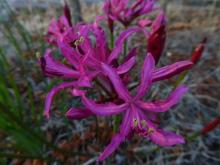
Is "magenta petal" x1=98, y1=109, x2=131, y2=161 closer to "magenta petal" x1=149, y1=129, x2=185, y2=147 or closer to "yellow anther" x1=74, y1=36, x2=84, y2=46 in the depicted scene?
"magenta petal" x1=149, y1=129, x2=185, y2=147

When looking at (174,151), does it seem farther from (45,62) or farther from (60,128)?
(45,62)

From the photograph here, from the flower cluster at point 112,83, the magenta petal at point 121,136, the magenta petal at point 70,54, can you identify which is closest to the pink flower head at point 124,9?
the flower cluster at point 112,83

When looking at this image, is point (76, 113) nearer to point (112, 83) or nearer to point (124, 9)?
point (112, 83)

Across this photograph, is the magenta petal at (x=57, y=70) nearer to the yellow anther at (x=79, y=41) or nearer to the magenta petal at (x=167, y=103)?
the yellow anther at (x=79, y=41)

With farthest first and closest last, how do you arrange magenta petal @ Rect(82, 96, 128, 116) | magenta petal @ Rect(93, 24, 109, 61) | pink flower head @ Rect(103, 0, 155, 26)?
pink flower head @ Rect(103, 0, 155, 26)
magenta petal @ Rect(93, 24, 109, 61)
magenta petal @ Rect(82, 96, 128, 116)

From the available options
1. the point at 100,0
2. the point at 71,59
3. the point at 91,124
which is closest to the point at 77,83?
the point at 71,59

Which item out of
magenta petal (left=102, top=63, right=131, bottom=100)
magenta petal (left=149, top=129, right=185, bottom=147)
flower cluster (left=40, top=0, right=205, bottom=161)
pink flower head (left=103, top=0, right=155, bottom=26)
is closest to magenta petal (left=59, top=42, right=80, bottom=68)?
flower cluster (left=40, top=0, right=205, bottom=161)

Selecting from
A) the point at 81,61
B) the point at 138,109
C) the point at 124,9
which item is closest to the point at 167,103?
the point at 138,109
